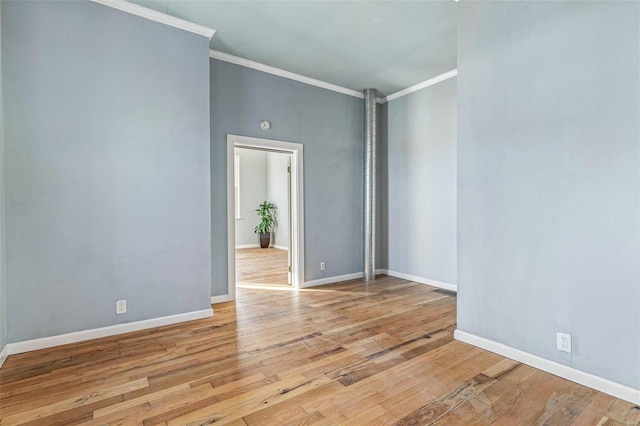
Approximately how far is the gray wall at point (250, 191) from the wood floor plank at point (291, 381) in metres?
6.45

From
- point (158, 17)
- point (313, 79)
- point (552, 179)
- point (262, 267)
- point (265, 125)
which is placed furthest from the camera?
point (262, 267)

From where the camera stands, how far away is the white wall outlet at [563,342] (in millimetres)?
2232

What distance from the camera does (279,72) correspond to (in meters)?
4.50

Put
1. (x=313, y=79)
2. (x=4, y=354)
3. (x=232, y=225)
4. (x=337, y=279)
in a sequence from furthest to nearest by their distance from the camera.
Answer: (x=337, y=279) < (x=313, y=79) < (x=232, y=225) < (x=4, y=354)

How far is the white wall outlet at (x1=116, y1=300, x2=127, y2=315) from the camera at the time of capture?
9.96ft

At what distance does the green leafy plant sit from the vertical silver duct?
4.93 meters

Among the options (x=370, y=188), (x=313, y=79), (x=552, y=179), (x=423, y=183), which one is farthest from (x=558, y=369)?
(x=313, y=79)

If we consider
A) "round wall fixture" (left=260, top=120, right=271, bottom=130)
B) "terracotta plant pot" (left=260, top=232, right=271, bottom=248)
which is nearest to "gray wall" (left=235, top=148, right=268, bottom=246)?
"terracotta plant pot" (left=260, top=232, right=271, bottom=248)

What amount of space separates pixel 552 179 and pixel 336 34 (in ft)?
8.49

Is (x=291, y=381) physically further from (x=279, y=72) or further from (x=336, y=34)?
(x=279, y=72)

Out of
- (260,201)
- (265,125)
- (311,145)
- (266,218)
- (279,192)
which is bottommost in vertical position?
(266,218)

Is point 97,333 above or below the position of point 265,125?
below

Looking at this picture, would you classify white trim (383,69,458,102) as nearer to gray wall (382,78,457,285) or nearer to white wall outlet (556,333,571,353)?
gray wall (382,78,457,285)

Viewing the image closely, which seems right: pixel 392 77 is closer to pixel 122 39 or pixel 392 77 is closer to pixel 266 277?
pixel 122 39
